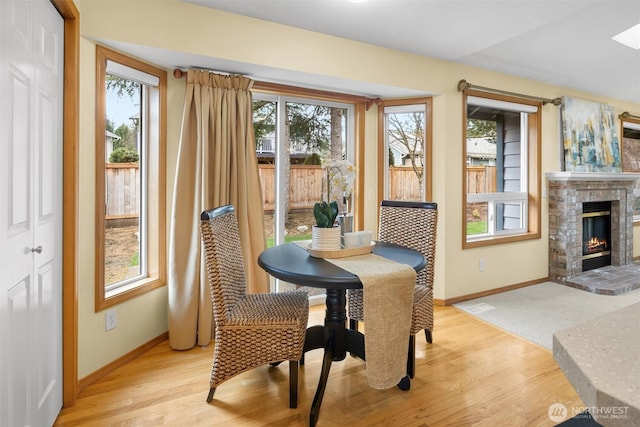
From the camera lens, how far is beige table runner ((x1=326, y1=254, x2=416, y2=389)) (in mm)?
1725

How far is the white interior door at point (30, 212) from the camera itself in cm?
126

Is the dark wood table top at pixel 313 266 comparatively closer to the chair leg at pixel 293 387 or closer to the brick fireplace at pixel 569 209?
the chair leg at pixel 293 387

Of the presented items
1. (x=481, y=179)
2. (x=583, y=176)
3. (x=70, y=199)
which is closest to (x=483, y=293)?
(x=481, y=179)

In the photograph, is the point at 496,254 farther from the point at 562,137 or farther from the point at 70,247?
the point at 70,247

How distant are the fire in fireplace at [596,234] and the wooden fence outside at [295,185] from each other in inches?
59.6

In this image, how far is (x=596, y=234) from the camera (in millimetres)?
4660

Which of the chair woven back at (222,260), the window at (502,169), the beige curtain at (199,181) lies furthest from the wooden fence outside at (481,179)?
the chair woven back at (222,260)

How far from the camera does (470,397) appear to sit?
1.96m

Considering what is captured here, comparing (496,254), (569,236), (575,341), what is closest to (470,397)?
(575,341)

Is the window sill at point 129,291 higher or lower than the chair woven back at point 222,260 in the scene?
lower

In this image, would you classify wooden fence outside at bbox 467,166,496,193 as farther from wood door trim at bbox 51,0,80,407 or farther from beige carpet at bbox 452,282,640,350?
wood door trim at bbox 51,0,80,407

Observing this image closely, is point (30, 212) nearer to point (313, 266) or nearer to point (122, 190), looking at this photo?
point (122, 190)

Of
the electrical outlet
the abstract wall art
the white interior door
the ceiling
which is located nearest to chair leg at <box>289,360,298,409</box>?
the white interior door

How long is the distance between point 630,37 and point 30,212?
4879mm
